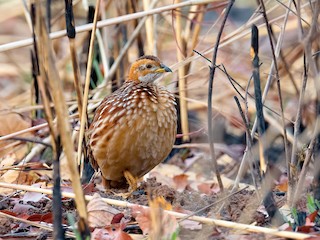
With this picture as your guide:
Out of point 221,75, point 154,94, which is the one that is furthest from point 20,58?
point 154,94

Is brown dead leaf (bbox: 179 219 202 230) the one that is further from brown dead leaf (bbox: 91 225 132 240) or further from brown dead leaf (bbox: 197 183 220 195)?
brown dead leaf (bbox: 197 183 220 195)

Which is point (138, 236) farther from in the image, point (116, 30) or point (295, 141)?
point (116, 30)

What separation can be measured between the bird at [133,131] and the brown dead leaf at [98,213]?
3.11 ft

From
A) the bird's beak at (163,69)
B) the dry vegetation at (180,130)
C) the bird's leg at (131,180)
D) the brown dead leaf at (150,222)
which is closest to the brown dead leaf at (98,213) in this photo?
the dry vegetation at (180,130)

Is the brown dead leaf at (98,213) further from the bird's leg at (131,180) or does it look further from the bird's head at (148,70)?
→ the bird's head at (148,70)

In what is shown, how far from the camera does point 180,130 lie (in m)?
6.30

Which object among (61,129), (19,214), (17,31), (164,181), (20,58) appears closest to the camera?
(61,129)

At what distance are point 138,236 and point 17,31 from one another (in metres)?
6.74

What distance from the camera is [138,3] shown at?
6.44 metres

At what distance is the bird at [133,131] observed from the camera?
4387mm

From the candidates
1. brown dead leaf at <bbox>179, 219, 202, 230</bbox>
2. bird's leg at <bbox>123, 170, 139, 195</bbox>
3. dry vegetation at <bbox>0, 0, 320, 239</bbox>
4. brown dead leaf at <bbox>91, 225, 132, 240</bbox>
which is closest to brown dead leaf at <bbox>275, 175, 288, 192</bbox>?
dry vegetation at <bbox>0, 0, 320, 239</bbox>

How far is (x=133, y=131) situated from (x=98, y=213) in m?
0.99

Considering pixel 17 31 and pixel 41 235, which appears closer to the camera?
pixel 41 235

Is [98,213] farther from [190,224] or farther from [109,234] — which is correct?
[190,224]
